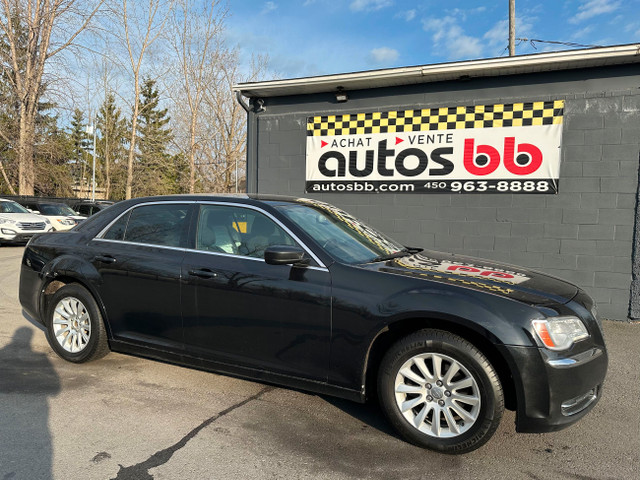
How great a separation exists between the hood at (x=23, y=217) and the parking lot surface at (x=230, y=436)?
1193 cm

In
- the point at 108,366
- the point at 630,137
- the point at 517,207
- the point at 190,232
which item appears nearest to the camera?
the point at 190,232

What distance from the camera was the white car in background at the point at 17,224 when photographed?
44.9 feet

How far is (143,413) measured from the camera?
130 inches

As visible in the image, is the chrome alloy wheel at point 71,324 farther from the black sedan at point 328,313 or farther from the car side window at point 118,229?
the car side window at point 118,229

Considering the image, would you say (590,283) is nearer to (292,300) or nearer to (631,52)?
(631,52)

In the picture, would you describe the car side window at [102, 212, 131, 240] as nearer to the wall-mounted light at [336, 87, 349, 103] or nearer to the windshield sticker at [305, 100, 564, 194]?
the windshield sticker at [305, 100, 564, 194]

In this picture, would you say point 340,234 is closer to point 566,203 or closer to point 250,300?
point 250,300

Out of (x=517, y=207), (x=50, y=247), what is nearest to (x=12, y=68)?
(x=50, y=247)

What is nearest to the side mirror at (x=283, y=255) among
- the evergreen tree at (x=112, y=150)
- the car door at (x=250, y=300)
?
the car door at (x=250, y=300)

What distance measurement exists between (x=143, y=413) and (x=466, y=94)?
6.12 m

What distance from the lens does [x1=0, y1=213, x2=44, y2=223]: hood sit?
45.8 ft

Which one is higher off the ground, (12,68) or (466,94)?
(12,68)

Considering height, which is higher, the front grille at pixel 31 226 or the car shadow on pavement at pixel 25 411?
the front grille at pixel 31 226

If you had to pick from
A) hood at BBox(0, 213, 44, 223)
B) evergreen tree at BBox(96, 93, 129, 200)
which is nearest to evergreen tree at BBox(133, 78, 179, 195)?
evergreen tree at BBox(96, 93, 129, 200)
